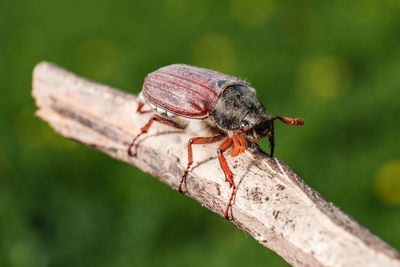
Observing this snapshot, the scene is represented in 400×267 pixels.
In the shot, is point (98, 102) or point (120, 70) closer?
point (98, 102)

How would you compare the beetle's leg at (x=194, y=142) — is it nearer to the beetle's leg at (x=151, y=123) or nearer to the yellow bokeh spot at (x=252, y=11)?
the beetle's leg at (x=151, y=123)

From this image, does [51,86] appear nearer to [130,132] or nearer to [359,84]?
[130,132]

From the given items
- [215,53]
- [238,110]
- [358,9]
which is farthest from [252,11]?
[238,110]

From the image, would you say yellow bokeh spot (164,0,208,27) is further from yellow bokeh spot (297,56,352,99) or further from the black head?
the black head

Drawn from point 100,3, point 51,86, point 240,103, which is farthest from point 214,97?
point 100,3

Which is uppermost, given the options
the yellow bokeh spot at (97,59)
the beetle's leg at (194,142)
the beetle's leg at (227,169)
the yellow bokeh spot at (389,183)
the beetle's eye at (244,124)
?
the beetle's eye at (244,124)

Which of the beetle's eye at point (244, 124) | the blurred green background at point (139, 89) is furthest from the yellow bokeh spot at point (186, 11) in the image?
the beetle's eye at point (244, 124)
